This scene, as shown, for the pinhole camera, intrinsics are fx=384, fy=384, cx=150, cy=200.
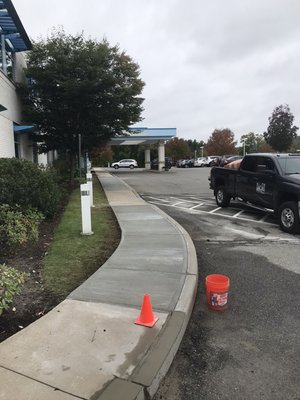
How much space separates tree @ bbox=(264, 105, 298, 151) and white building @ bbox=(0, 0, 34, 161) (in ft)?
166

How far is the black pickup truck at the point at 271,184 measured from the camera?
9.29 metres

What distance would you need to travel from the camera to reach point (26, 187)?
881cm

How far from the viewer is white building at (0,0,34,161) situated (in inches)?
589

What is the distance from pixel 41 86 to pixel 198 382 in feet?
61.3

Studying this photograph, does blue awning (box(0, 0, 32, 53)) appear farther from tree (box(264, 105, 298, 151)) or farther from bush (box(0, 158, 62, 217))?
tree (box(264, 105, 298, 151))

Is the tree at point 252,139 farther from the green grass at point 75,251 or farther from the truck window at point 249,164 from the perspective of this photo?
the green grass at point 75,251

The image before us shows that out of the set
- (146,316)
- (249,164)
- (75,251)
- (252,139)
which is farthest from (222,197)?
(252,139)

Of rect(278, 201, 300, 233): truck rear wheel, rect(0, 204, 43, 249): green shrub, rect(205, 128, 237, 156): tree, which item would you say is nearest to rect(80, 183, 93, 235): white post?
rect(0, 204, 43, 249): green shrub

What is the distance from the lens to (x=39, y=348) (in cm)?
344

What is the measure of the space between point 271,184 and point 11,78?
1414 centimetres

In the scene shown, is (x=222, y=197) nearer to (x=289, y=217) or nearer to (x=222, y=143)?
(x=289, y=217)

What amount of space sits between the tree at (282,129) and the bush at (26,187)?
59.0 metres

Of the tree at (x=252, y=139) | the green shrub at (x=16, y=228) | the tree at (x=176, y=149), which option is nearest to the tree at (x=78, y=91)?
the green shrub at (x=16, y=228)

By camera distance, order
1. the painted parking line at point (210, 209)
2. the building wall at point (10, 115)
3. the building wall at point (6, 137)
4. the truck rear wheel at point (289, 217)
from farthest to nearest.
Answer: the building wall at point (10, 115)
the building wall at point (6, 137)
the painted parking line at point (210, 209)
the truck rear wheel at point (289, 217)
